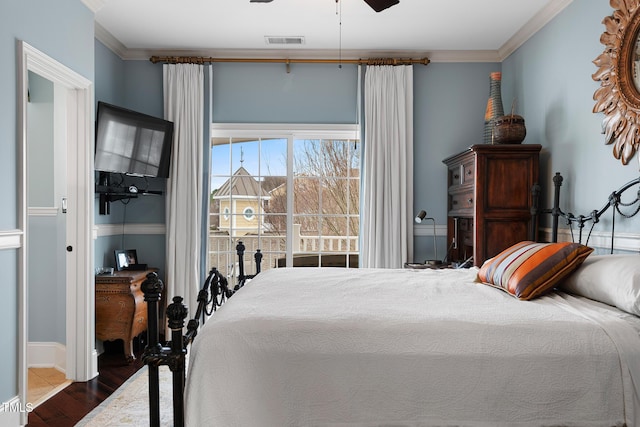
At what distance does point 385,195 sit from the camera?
4.56 m

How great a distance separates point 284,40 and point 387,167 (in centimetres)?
153

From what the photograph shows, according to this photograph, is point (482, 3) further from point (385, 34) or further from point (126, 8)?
point (126, 8)

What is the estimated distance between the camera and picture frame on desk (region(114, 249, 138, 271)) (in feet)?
14.0

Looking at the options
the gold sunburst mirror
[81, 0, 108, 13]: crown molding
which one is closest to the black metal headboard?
the gold sunburst mirror

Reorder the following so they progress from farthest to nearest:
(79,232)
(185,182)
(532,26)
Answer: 1. (185,182)
2. (532,26)
3. (79,232)

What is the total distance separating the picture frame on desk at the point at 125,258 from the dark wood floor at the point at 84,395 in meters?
0.74

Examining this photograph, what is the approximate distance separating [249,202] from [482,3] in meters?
2.74

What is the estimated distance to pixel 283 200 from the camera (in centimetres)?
479

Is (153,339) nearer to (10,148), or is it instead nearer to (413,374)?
(413,374)

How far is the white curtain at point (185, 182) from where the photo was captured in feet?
14.9

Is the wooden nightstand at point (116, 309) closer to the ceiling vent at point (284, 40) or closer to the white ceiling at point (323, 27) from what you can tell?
the white ceiling at point (323, 27)

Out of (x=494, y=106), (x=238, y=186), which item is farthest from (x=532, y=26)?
(x=238, y=186)

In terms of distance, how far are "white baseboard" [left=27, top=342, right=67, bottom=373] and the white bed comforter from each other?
2.72 meters

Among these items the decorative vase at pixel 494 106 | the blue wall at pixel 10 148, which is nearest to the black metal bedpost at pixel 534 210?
the decorative vase at pixel 494 106
